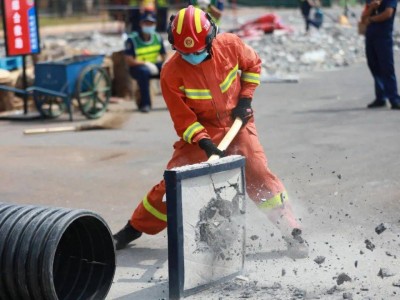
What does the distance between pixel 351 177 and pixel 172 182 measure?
146 inches

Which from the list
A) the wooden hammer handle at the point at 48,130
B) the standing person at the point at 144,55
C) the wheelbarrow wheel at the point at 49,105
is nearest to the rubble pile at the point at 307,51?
the standing person at the point at 144,55

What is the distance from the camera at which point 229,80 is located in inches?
256

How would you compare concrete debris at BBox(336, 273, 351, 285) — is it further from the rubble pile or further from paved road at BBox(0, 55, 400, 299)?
the rubble pile

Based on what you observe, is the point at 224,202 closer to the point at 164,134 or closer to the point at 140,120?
the point at 164,134

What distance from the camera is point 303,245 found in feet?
21.4

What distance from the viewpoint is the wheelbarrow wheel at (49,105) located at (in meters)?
13.4

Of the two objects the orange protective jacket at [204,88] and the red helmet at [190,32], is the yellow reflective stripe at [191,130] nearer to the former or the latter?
the orange protective jacket at [204,88]

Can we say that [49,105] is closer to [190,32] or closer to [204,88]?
[204,88]

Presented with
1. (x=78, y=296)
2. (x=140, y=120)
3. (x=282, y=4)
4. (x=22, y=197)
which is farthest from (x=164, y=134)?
(x=282, y=4)

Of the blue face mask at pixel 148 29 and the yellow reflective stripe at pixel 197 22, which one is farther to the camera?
the blue face mask at pixel 148 29

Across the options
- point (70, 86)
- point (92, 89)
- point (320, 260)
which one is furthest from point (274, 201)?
point (92, 89)

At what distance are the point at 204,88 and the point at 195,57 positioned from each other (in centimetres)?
26

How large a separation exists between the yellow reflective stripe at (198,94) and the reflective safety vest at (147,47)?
773cm

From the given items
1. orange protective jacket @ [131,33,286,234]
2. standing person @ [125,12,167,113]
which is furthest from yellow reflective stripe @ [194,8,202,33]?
standing person @ [125,12,167,113]
